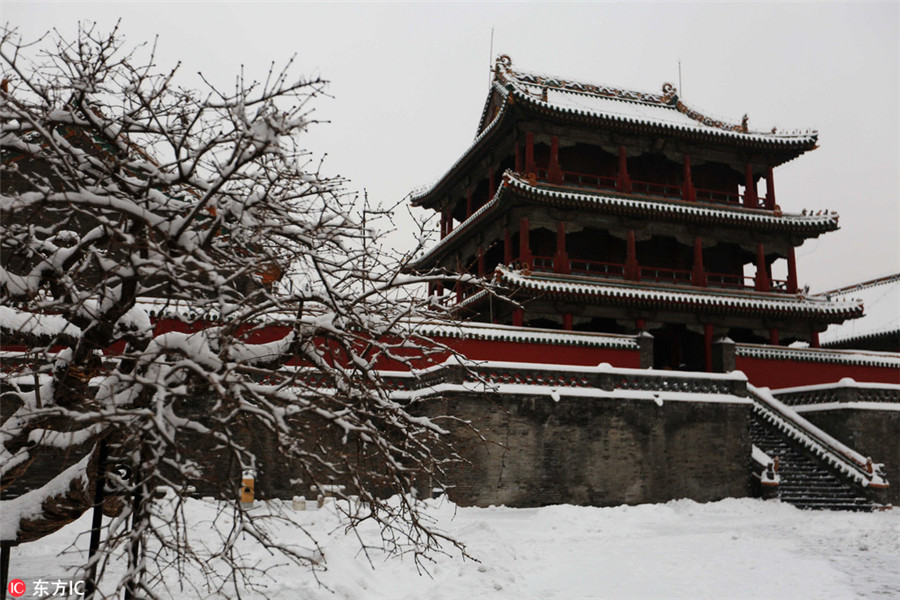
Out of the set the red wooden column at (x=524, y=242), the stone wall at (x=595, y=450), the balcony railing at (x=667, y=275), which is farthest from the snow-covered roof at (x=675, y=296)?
the stone wall at (x=595, y=450)

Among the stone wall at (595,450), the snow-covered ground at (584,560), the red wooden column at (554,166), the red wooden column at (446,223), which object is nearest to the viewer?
the snow-covered ground at (584,560)

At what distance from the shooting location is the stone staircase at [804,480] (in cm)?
1633

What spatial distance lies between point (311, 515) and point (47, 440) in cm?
725

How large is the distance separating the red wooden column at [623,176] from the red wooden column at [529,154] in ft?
9.30

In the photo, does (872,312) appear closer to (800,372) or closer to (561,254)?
(800,372)

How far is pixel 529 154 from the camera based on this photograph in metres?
22.8

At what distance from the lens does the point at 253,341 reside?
15781mm

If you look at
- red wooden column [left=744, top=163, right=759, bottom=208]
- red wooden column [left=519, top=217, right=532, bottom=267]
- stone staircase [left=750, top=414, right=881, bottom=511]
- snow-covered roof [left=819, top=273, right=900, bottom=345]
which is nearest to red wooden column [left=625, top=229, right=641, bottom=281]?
red wooden column [left=519, top=217, right=532, bottom=267]

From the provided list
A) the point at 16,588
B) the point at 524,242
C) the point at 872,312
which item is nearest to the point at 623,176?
the point at 524,242

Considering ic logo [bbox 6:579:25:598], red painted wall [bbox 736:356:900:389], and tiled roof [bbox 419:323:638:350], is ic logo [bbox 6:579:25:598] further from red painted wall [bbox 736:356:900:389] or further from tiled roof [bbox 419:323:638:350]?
red painted wall [bbox 736:356:900:389]

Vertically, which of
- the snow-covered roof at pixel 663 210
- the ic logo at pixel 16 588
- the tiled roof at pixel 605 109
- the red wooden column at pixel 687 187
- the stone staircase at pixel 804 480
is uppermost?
the tiled roof at pixel 605 109

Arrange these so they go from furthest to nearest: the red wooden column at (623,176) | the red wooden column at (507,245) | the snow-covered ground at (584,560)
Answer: the red wooden column at (623,176) → the red wooden column at (507,245) → the snow-covered ground at (584,560)

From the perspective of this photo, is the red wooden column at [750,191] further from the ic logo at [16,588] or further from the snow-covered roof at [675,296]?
the ic logo at [16,588]

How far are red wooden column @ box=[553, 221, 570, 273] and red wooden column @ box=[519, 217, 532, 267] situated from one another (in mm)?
856
